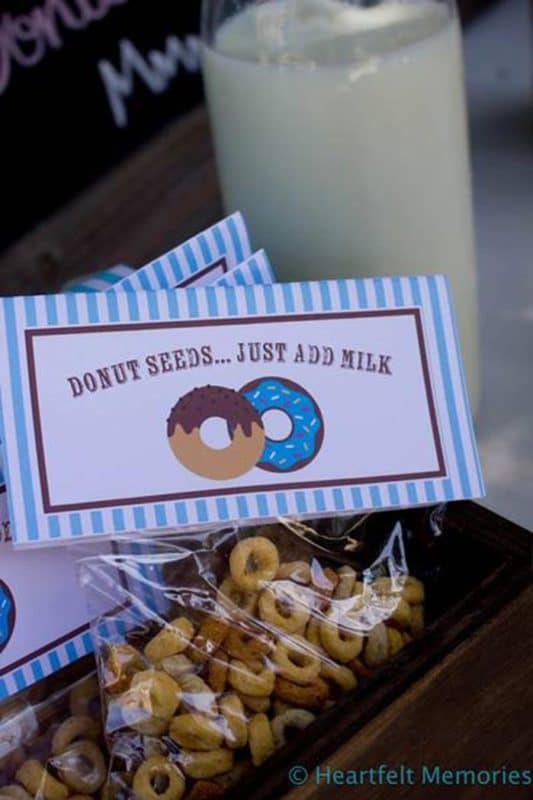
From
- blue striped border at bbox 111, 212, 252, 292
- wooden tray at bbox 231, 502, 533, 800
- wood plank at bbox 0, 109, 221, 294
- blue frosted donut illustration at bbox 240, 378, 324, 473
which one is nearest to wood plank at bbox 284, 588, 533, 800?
wooden tray at bbox 231, 502, 533, 800

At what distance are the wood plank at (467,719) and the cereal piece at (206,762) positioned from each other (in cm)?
6

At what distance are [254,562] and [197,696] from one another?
0.22 ft

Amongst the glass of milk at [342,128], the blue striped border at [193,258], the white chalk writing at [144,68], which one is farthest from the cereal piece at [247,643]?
the white chalk writing at [144,68]

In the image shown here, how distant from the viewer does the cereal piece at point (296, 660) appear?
0.53 m

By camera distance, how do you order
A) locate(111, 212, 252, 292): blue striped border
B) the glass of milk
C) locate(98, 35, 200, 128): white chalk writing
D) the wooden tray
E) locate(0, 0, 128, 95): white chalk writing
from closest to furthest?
1. the wooden tray
2. locate(111, 212, 252, 292): blue striped border
3. the glass of milk
4. locate(0, 0, 128, 95): white chalk writing
5. locate(98, 35, 200, 128): white chalk writing

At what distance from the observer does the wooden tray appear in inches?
18.9

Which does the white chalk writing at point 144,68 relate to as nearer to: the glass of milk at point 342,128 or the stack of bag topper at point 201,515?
the glass of milk at point 342,128

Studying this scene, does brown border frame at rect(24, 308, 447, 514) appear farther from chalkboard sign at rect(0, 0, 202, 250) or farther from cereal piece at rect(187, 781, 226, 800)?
chalkboard sign at rect(0, 0, 202, 250)

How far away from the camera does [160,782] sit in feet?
1.67

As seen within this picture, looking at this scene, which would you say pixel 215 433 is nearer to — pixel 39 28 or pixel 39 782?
pixel 39 782

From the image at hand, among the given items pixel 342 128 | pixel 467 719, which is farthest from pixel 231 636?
pixel 342 128

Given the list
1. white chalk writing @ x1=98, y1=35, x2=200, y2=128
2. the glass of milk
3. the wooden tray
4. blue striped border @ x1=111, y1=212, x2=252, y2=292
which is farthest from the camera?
white chalk writing @ x1=98, y1=35, x2=200, y2=128

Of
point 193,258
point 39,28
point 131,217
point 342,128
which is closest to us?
point 193,258

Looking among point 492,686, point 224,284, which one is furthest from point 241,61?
point 492,686
